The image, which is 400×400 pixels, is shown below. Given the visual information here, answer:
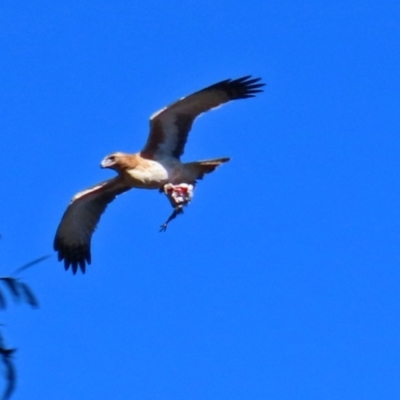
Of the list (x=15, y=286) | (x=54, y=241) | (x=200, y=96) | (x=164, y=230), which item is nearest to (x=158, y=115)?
(x=200, y=96)

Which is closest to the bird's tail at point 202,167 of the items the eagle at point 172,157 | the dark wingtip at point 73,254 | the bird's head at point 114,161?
the eagle at point 172,157

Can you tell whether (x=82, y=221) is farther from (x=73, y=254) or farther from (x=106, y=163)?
(x=106, y=163)

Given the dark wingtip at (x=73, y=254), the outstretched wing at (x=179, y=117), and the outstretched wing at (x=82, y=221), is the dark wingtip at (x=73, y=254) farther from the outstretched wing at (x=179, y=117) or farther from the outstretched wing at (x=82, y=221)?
the outstretched wing at (x=179, y=117)

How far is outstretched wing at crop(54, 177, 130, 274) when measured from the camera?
11969 millimetres

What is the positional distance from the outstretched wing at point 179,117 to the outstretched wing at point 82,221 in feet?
2.01

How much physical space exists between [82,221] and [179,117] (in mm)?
1890

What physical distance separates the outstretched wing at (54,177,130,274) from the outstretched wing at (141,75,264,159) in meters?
0.61

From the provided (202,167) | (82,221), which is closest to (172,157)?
(202,167)

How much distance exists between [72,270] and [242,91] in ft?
9.93

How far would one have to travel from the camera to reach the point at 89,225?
41.0ft

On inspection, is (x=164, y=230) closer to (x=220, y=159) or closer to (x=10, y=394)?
(x=220, y=159)

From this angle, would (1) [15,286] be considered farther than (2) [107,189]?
No

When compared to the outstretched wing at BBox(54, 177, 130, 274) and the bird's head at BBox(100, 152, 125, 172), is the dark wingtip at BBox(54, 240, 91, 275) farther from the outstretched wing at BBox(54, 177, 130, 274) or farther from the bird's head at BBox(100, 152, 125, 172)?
the bird's head at BBox(100, 152, 125, 172)

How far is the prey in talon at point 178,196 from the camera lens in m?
10.9
